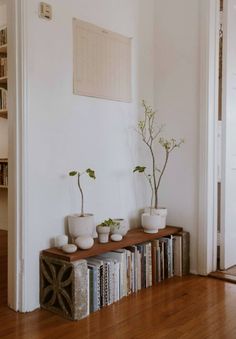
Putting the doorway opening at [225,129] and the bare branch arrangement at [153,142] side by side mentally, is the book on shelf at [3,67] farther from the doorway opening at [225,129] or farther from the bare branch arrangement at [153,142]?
the doorway opening at [225,129]

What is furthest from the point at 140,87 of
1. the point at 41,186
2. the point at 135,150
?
the point at 41,186

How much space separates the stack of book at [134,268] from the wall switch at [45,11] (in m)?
1.58

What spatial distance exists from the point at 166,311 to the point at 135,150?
1310 mm

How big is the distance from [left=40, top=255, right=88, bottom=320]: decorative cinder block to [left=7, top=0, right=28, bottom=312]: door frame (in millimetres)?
137

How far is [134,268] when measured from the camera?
254 centimetres

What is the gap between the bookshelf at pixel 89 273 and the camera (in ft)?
6.89

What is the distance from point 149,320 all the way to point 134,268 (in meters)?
0.50

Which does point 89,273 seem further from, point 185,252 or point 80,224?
point 185,252

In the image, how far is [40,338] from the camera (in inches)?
73.1

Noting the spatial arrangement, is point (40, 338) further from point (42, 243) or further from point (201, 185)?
point (201, 185)

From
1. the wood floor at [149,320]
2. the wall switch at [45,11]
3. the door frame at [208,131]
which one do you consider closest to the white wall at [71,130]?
the wall switch at [45,11]

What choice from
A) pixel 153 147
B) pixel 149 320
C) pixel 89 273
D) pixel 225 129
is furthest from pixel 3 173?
pixel 149 320

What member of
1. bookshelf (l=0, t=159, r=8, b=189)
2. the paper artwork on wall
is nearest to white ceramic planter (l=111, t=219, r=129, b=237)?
the paper artwork on wall

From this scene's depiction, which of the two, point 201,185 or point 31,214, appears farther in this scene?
point 201,185
